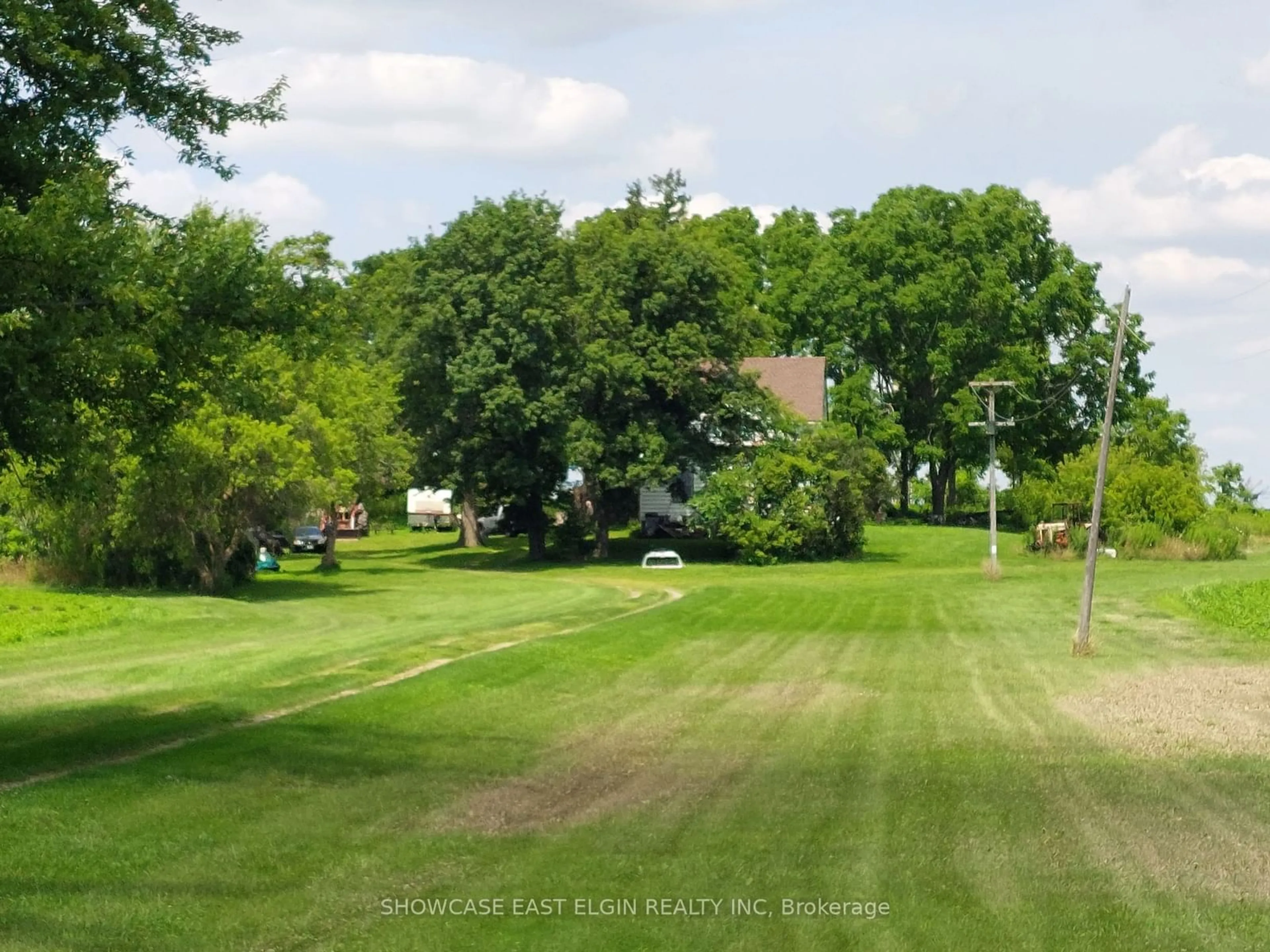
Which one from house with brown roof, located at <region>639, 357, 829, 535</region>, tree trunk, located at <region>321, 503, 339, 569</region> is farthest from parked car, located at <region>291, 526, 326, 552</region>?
house with brown roof, located at <region>639, 357, 829, 535</region>

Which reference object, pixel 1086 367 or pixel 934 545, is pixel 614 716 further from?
pixel 1086 367

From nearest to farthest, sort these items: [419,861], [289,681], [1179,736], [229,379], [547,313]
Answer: [419,861]
[229,379]
[1179,736]
[289,681]
[547,313]

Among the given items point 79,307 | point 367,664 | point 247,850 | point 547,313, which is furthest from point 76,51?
point 547,313

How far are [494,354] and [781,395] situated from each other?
21.9m

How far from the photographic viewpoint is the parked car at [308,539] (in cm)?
7644

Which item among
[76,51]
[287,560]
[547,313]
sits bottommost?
[287,560]

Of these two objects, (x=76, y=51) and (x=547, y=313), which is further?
(x=547, y=313)

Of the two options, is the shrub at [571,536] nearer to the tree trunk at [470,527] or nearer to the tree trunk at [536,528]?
the tree trunk at [536,528]

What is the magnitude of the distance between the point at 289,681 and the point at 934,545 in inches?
2074

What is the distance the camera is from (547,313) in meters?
63.3

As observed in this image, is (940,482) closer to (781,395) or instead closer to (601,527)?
(781,395)

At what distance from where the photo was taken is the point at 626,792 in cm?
1280

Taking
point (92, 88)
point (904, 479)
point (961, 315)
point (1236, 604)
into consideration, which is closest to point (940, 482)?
point (904, 479)

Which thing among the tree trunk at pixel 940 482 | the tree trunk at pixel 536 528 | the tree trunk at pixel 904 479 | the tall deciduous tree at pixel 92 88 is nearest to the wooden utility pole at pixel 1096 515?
the tall deciduous tree at pixel 92 88
